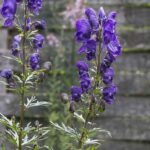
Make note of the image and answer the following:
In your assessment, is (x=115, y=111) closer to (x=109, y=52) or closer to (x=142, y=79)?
(x=142, y=79)

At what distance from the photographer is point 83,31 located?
227cm

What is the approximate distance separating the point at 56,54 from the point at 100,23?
8.72 ft

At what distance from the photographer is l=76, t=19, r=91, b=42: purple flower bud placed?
7.45ft

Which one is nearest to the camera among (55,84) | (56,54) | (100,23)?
(100,23)

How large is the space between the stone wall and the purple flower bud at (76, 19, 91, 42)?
2.74m

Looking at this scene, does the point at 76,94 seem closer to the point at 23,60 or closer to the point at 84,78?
the point at 84,78

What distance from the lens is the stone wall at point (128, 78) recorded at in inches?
198

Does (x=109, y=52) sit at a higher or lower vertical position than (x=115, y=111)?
higher

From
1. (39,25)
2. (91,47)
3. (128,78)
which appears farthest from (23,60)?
(128,78)

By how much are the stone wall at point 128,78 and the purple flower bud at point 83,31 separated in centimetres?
274

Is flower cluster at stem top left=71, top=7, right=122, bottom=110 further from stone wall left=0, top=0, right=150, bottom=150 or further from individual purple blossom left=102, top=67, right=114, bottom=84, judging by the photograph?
stone wall left=0, top=0, right=150, bottom=150

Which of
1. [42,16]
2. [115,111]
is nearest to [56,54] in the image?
[42,16]

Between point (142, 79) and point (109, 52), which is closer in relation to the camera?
point (109, 52)

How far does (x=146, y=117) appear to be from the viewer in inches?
199
